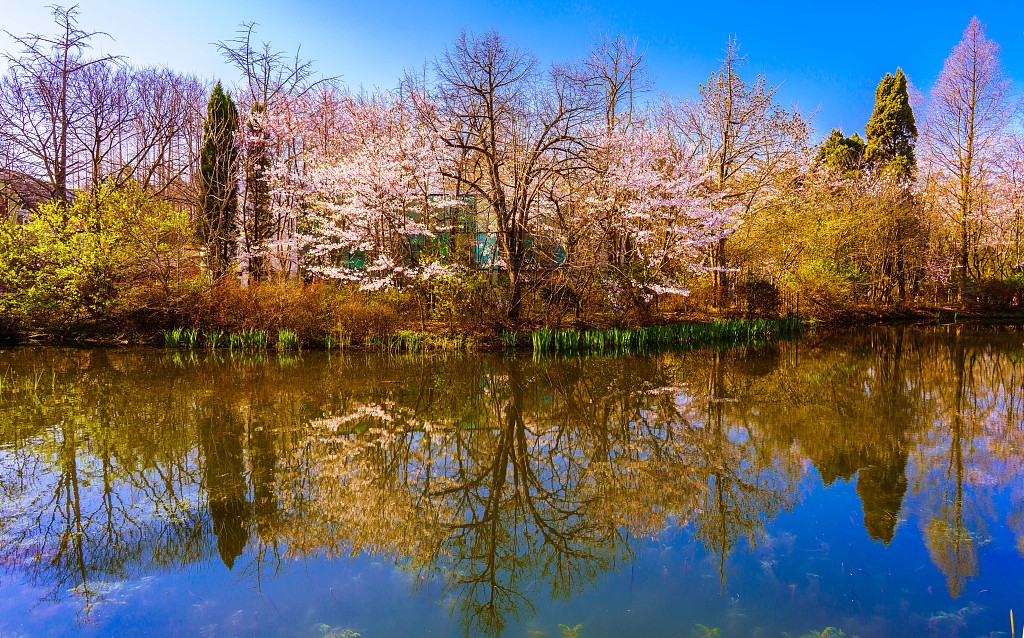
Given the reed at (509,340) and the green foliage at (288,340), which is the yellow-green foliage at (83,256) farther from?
the reed at (509,340)

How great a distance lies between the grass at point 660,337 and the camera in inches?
535

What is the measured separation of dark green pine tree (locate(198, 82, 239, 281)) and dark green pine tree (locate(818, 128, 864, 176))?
65.7 feet

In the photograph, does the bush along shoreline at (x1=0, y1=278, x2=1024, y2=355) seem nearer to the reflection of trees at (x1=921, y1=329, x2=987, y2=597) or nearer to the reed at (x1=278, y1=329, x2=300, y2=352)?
the reed at (x1=278, y1=329, x2=300, y2=352)

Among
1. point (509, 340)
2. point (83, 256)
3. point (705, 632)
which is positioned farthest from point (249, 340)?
point (705, 632)

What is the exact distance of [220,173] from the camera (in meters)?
18.8

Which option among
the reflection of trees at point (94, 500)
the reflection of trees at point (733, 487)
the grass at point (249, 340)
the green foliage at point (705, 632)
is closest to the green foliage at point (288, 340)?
the grass at point (249, 340)

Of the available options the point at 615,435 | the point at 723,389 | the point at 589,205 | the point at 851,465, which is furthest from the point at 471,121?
the point at 851,465

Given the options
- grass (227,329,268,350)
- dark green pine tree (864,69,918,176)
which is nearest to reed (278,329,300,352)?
grass (227,329,268,350)

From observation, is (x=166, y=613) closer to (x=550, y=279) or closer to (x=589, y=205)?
(x=550, y=279)

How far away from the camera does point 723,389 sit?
962 cm

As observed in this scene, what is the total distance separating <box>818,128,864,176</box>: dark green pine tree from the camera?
956 inches

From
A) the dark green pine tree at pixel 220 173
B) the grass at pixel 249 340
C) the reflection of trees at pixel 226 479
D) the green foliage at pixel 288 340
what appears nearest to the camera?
the reflection of trees at pixel 226 479

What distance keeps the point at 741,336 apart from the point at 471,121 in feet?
29.6

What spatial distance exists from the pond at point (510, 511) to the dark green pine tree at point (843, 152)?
1731 cm
